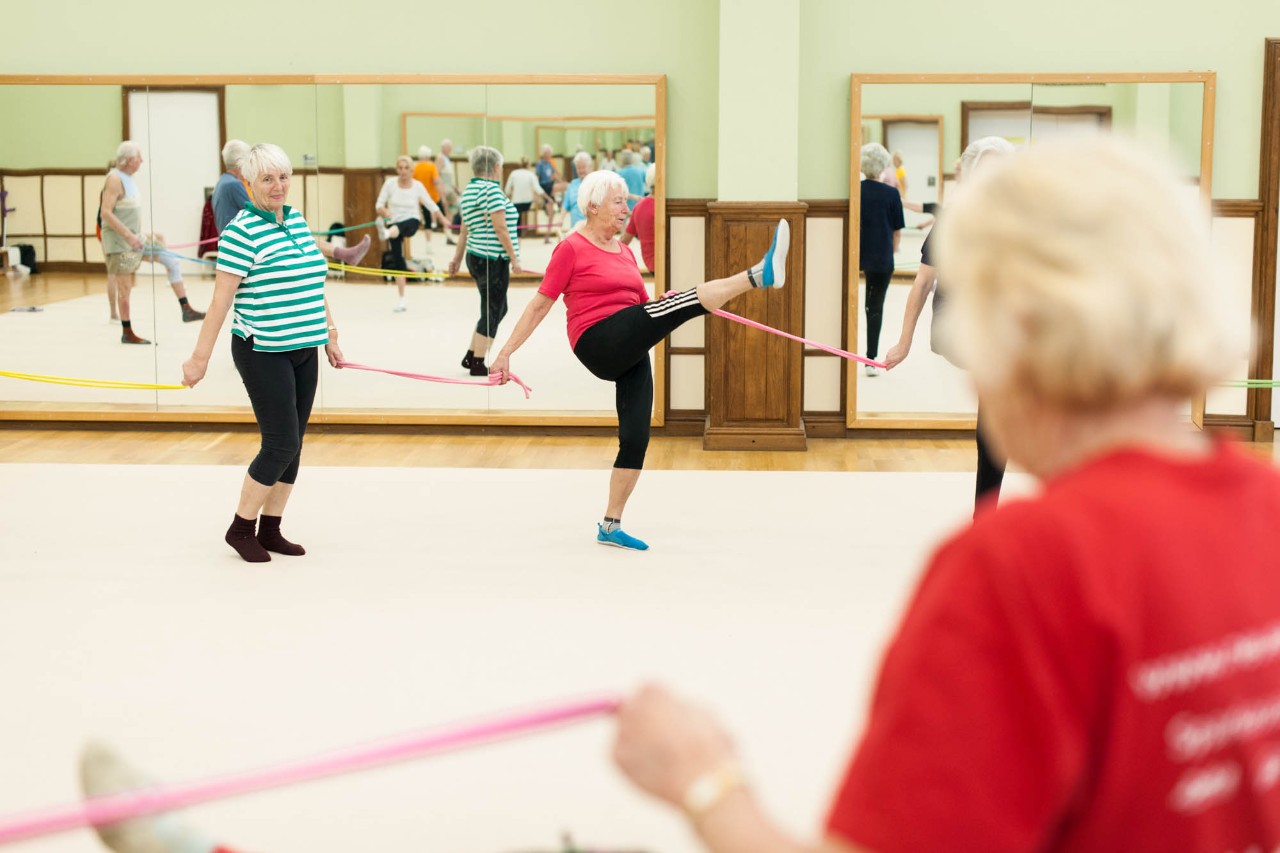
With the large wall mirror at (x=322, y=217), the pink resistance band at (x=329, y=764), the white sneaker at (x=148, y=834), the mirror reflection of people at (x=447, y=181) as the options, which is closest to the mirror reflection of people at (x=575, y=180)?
the large wall mirror at (x=322, y=217)

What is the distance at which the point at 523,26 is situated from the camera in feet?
24.1

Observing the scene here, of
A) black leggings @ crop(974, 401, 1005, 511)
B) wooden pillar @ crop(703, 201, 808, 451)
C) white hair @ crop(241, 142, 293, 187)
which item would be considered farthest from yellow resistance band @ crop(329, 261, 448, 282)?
black leggings @ crop(974, 401, 1005, 511)

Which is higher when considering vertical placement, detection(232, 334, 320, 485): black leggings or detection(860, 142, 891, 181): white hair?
detection(860, 142, 891, 181): white hair

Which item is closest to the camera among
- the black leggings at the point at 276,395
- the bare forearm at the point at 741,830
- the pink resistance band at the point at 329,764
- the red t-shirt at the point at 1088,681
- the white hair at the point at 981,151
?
the red t-shirt at the point at 1088,681

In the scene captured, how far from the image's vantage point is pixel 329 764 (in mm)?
1397

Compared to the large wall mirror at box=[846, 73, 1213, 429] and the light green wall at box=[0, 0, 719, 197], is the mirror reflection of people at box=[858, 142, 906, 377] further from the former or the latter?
the light green wall at box=[0, 0, 719, 197]

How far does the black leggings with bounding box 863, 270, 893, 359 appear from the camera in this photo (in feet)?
24.1

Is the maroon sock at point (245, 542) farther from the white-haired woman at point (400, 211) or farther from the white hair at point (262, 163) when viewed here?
the white-haired woman at point (400, 211)

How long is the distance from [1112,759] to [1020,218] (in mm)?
340

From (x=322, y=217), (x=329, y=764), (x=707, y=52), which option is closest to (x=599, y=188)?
(x=707, y=52)

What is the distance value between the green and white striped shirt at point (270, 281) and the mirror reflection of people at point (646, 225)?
2.80 metres

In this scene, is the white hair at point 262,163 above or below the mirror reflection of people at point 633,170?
below

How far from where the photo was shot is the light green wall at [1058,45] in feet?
23.4

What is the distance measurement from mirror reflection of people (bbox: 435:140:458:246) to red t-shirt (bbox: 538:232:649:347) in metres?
2.46
